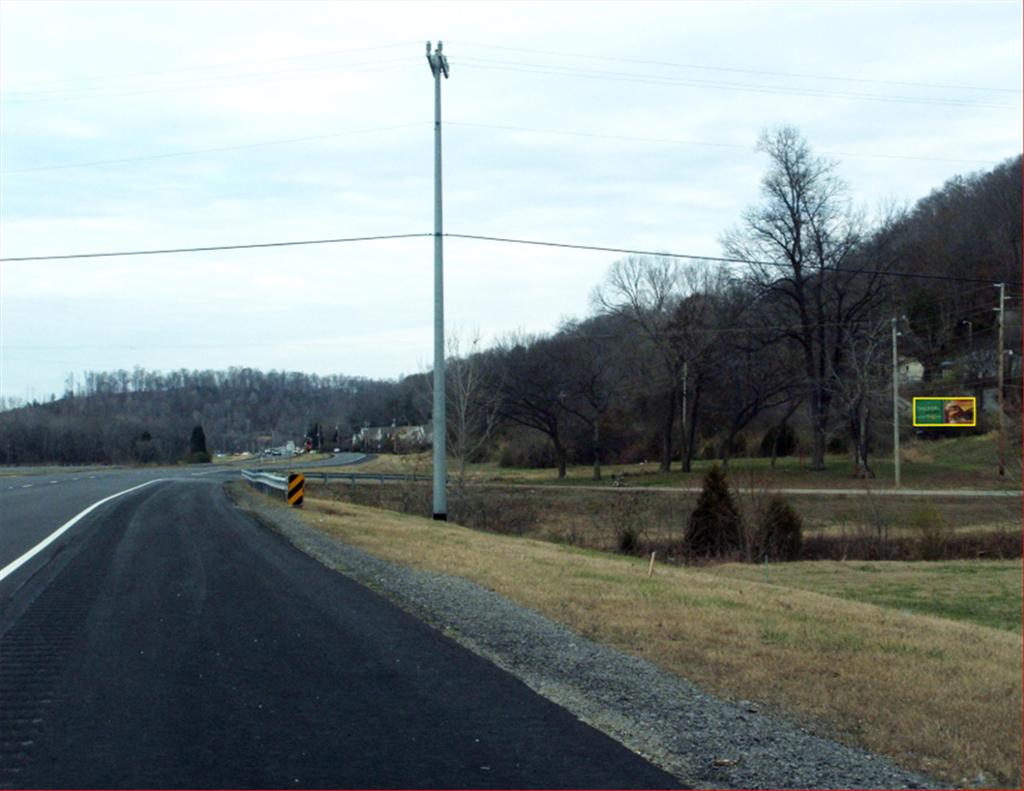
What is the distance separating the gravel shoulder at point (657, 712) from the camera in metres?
6.70

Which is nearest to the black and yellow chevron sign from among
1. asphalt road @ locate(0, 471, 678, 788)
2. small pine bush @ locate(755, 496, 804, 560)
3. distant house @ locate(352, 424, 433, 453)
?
small pine bush @ locate(755, 496, 804, 560)

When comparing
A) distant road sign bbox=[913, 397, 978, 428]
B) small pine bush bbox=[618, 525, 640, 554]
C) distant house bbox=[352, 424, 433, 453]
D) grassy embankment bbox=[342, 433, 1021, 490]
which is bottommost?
small pine bush bbox=[618, 525, 640, 554]

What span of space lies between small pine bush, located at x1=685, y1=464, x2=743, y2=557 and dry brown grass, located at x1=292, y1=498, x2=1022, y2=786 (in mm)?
16870

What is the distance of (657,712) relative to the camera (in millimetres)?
8195

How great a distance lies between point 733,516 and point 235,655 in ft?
95.6

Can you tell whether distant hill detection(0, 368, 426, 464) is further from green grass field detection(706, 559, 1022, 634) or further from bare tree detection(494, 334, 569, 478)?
green grass field detection(706, 559, 1022, 634)

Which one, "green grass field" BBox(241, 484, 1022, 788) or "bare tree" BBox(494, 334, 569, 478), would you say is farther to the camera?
"bare tree" BBox(494, 334, 569, 478)

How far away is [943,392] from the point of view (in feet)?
255

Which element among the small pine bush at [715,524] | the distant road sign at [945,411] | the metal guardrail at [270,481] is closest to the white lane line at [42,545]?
the metal guardrail at [270,481]

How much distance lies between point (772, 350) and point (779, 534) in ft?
119

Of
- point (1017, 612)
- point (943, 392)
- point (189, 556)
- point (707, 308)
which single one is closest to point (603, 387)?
point (707, 308)

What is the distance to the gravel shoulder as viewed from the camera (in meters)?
6.70

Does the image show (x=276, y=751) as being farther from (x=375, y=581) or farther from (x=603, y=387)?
(x=603, y=387)

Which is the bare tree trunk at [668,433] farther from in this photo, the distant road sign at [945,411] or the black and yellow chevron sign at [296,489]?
the black and yellow chevron sign at [296,489]
